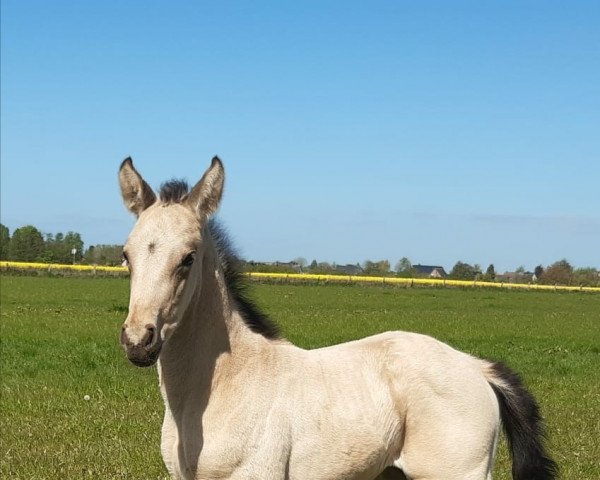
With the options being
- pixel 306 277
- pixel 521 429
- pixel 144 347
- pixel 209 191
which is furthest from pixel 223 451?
pixel 306 277

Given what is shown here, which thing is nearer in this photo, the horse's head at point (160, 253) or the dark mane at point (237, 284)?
the horse's head at point (160, 253)

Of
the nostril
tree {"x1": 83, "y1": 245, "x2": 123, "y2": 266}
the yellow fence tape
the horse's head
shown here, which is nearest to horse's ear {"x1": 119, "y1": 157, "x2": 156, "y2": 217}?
the horse's head

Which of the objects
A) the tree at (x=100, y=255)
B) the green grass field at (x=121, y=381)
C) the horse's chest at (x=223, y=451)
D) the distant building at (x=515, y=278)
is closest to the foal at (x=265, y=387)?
the horse's chest at (x=223, y=451)

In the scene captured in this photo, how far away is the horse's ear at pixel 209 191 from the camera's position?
15.6 ft

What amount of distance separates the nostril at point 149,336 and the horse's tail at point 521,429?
2.38 metres

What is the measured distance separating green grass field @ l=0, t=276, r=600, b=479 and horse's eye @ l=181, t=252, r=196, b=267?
4024 millimetres

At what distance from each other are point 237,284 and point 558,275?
109m

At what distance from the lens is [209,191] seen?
4801mm

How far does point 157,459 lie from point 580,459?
174 inches

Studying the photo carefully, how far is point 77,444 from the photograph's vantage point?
30.5 feet

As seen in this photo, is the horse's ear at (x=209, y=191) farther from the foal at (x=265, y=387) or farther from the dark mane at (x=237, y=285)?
the dark mane at (x=237, y=285)

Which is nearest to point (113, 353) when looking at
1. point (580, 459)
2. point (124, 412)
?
point (124, 412)

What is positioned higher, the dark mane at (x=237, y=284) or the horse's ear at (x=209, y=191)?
the horse's ear at (x=209, y=191)

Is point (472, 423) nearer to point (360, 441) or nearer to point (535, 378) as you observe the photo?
point (360, 441)
